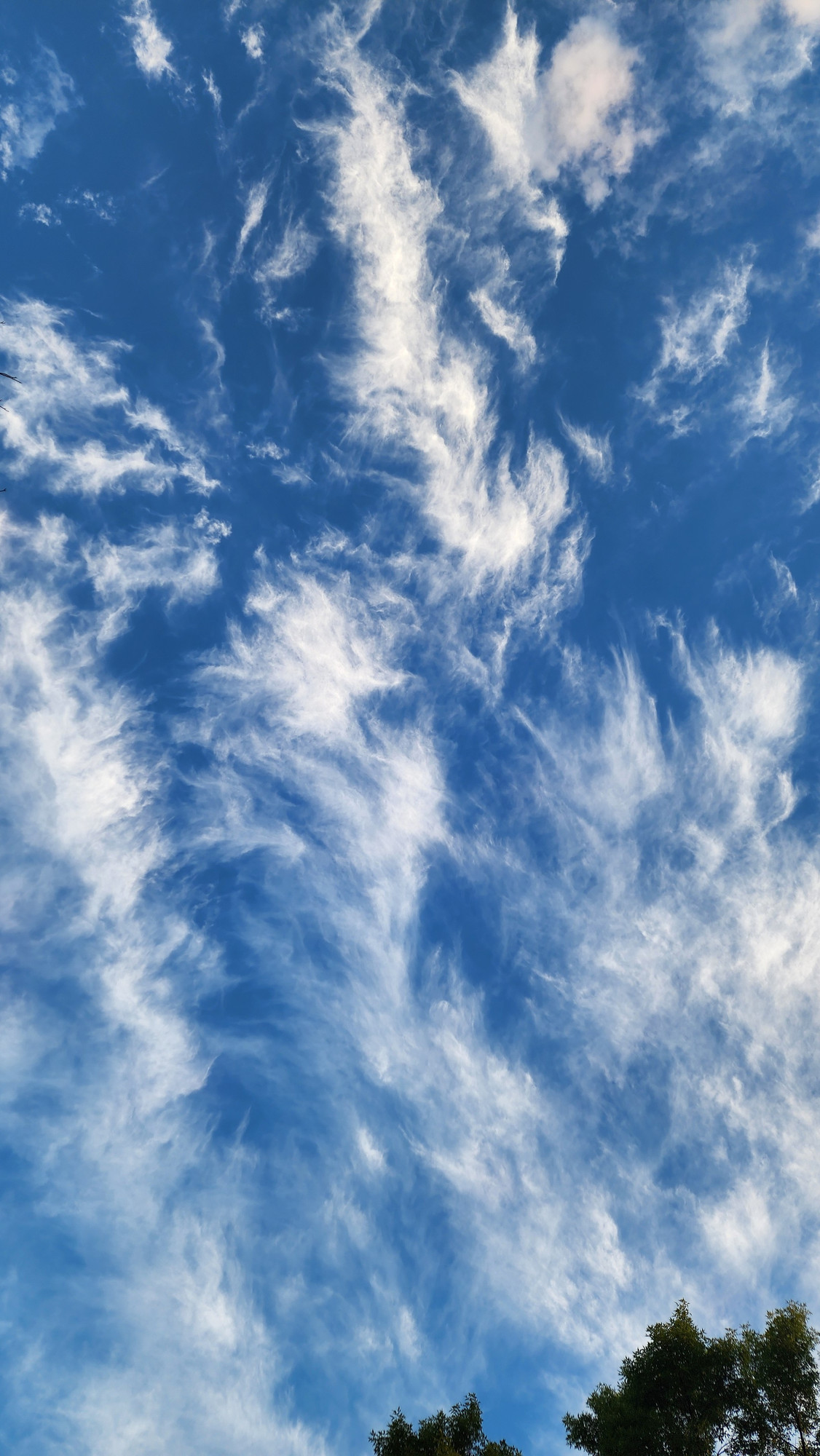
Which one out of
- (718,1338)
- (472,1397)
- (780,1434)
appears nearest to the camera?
(780,1434)

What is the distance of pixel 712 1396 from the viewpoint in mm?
35375

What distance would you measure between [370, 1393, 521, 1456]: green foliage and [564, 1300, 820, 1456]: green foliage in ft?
20.9

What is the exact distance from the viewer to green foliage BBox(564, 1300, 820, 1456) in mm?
33438

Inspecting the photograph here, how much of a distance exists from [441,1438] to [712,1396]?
1676 cm

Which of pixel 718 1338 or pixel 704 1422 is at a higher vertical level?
pixel 718 1338

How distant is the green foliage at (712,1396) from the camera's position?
33.4m

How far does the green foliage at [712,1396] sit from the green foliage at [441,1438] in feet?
20.9

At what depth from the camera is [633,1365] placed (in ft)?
125

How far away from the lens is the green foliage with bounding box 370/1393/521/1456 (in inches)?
1458

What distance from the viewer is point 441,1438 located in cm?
3747

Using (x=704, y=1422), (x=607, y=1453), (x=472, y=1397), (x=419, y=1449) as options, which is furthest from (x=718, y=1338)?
(x=419, y=1449)

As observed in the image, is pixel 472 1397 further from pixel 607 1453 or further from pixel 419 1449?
pixel 607 1453

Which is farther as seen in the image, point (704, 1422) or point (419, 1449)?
point (419, 1449)

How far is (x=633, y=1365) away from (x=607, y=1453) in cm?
438
